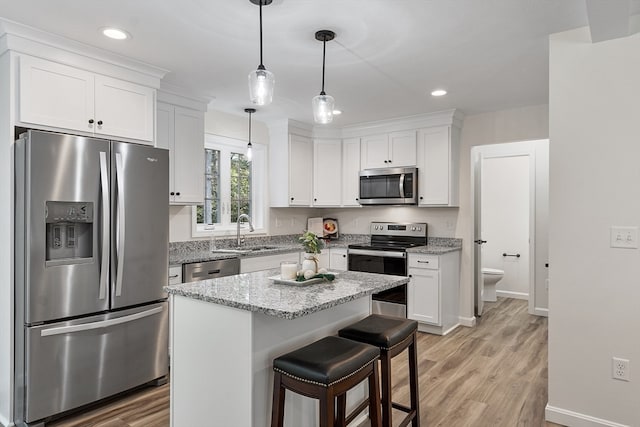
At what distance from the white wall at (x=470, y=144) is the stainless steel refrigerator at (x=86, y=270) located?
329cm

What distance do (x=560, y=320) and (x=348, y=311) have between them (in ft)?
4.35

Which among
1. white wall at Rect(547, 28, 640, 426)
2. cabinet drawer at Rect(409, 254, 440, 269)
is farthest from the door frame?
white wall at Rect(547, 28, 640, 426)

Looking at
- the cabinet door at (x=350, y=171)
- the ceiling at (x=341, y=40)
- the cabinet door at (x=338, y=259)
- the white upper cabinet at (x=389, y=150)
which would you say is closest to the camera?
the ceiling at (x=341, y=40)

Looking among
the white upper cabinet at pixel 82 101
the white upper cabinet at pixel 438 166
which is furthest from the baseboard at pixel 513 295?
the white upper cabinet at pixel 82 101

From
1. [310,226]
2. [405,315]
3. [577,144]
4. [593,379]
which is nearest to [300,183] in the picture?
[310,226]

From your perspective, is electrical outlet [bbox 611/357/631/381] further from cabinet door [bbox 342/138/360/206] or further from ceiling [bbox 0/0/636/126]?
cabinet door [bbox 342/138/360/206]

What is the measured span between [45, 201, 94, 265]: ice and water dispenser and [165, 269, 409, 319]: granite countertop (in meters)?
0.90

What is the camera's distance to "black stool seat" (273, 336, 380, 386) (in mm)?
1669

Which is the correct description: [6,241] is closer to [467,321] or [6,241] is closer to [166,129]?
[166,129]

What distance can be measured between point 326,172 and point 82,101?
3.14 m

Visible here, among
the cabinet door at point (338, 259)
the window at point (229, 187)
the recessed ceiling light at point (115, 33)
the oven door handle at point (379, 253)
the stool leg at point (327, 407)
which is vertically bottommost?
the stool leg at point (327, 407)

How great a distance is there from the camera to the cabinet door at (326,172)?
5352 millimetres

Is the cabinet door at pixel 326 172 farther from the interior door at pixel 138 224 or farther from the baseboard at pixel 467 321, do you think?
the interior door at pixel 138 224

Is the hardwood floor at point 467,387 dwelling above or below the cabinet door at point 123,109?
below
